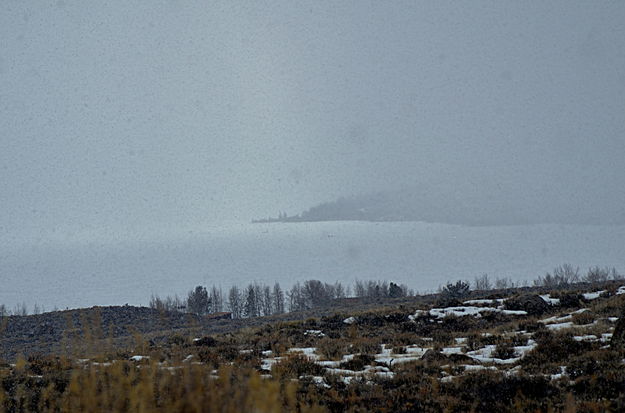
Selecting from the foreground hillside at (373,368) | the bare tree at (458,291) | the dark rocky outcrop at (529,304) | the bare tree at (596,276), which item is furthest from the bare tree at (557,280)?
the foreground hillside at (373,368)

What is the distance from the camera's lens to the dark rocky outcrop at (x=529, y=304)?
16.0 metres

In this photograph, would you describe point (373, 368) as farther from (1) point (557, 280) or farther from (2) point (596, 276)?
(2) point (596, 276)

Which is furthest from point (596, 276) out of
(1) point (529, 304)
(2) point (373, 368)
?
(2) point (373, 368)

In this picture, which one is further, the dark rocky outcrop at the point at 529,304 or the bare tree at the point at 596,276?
the bare tree at the point at 596,276

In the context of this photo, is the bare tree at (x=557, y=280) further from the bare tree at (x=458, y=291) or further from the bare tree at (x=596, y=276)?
the bare tree at (x=458, y=291)

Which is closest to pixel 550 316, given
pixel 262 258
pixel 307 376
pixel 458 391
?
pixel 458 391

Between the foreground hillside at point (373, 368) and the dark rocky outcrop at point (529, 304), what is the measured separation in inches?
3.4

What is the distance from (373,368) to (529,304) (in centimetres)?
1044

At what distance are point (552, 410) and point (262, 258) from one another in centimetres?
18866

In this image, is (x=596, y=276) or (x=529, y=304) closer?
(x=529, y=304)

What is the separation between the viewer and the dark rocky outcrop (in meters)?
16.0

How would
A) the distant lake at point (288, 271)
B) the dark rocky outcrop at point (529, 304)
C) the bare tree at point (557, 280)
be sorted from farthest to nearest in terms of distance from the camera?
the distant lake at point (288, 271) → the bare tree at point (557, 280) → the dark rocky outcrop at point (529, 304)

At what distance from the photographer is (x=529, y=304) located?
16.8 meters

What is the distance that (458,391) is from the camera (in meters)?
7.27
